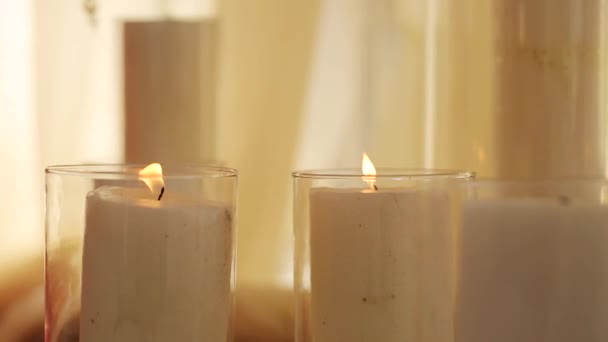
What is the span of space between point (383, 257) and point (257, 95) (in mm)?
325

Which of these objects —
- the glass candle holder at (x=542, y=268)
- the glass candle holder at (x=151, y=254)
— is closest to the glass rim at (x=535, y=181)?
the glass candle holder at (x=542, y=268)

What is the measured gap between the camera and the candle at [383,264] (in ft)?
1.51

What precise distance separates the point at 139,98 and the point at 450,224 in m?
0.38

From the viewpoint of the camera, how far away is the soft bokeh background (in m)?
0.71

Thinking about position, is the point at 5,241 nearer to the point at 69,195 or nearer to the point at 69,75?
the point at 69,75

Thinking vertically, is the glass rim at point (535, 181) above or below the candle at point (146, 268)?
above

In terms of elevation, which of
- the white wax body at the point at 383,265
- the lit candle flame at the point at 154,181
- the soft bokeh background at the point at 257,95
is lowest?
the white wax body at the point at 383,265

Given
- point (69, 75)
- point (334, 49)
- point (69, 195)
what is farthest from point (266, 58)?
point (69, 195)

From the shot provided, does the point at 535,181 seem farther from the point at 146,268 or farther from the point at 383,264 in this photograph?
the point at 146,268

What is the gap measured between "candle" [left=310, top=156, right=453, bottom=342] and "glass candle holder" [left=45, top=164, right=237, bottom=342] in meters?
0.06

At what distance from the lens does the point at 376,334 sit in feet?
1.51

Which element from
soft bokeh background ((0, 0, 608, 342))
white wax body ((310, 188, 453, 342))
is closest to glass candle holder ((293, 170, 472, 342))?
white wax body ((310, 188, 453, 342))

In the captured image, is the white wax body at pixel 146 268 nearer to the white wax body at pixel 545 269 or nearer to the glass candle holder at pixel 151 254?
the glass candle holder at pixel 151 254

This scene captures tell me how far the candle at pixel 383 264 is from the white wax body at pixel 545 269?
0.07 meters
